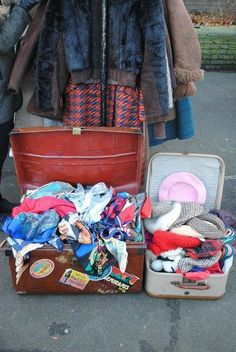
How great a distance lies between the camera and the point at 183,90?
2465 mm

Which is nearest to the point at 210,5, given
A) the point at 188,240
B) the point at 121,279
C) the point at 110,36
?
the point at 110,36

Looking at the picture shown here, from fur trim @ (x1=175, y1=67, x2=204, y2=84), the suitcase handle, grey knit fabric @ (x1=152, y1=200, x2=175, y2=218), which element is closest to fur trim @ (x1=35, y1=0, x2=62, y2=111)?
fur trim @ (x1=175, y1=67, x2=204, y2=84)

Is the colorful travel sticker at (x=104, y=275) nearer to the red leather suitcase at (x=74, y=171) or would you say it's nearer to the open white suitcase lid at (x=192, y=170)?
the red leather suitcase at (x=74, y=171)

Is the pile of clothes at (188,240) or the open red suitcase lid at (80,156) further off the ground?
the open red suitcase lid at (80,156)

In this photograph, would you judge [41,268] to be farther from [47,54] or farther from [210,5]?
[210,5]

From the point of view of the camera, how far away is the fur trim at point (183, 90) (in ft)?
8.02

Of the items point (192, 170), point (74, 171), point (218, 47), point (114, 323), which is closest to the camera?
point (114, 323)

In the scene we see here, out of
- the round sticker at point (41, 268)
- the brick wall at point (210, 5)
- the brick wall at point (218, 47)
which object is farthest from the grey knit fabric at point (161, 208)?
the brick wall at point (210, 5)

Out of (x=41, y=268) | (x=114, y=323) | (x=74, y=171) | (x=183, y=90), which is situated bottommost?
(x=114, y=323)

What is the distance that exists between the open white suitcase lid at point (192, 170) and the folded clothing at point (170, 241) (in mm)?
453

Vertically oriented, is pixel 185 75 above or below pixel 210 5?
below

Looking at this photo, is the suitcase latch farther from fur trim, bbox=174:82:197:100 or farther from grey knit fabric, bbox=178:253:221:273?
grey knit fabric, bbox=178:253:221:273

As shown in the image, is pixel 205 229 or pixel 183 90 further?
pixel 183 90

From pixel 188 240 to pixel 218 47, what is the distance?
5180mm
